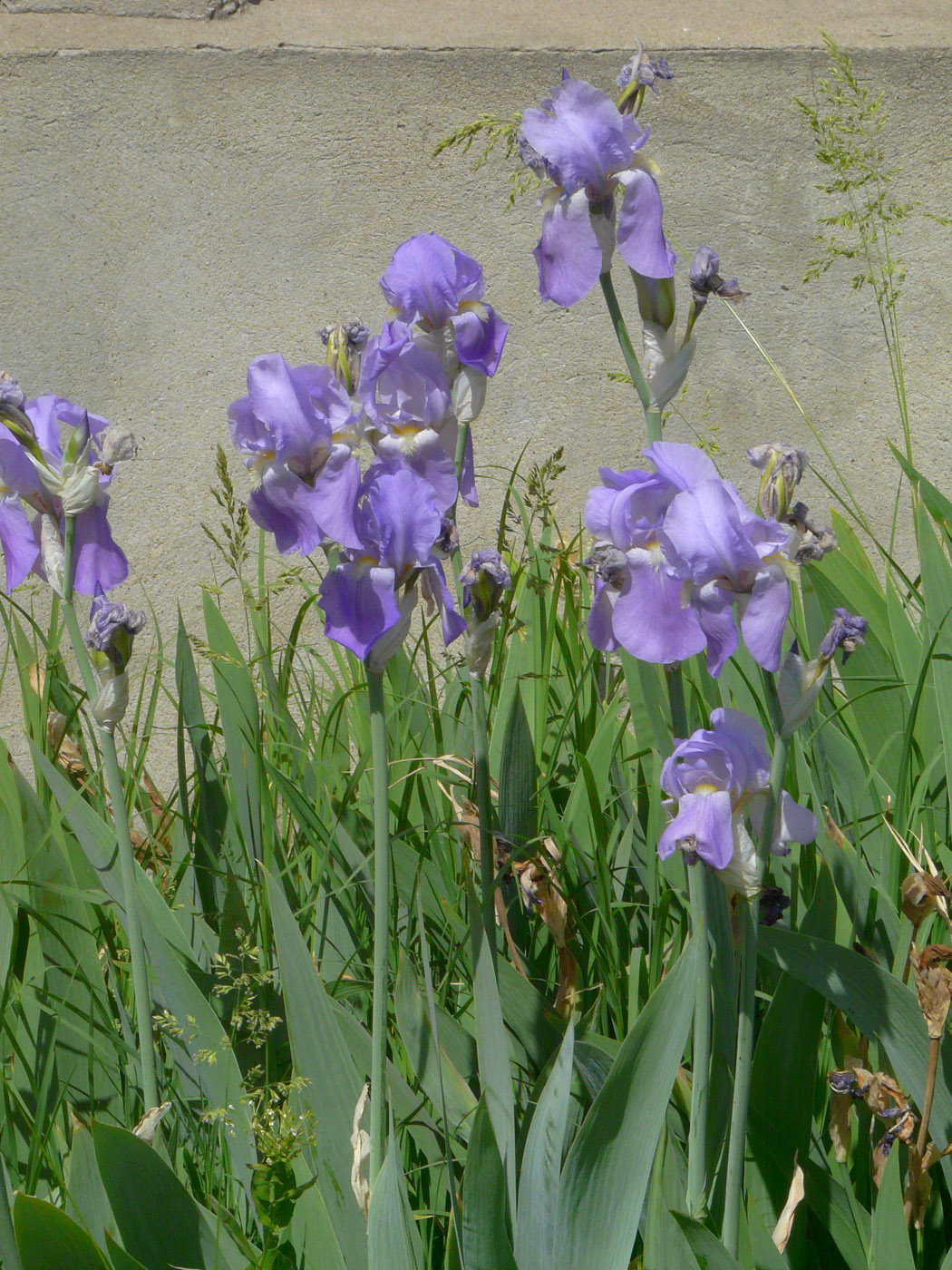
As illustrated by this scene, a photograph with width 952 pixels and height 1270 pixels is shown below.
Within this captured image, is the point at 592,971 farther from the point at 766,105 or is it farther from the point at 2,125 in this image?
the point at 2,125

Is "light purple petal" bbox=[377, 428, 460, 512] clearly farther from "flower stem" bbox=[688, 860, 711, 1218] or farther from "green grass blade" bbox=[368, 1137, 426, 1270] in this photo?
"green grass blade" bbox=[368, 1137, 426, 1270]

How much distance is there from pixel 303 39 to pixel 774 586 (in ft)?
13.6

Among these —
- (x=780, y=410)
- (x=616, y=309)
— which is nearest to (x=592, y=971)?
(x=616, y=309)

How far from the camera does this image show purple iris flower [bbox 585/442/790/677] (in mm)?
646

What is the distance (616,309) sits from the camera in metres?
0.76

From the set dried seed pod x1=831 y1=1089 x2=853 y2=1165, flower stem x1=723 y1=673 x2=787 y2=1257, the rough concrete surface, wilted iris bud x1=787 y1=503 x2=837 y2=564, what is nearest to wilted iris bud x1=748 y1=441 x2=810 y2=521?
wilted iris bud x1=787 y1=503 x2=837 y2=564

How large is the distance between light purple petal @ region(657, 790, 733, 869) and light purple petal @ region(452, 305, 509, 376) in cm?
38

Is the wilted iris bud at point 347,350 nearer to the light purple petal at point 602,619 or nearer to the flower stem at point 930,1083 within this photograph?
the light purple petal at point 602,619

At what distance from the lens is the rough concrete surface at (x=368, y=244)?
3145 mm

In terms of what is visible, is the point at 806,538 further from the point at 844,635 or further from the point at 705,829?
the point at 705,829

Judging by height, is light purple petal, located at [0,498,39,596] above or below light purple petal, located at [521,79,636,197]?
below

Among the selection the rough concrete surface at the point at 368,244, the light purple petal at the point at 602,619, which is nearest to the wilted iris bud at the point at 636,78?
the light purple petal at the point at 602,619

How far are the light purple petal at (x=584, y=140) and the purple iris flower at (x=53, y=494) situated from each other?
407mm

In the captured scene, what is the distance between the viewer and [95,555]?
2.89 ft
